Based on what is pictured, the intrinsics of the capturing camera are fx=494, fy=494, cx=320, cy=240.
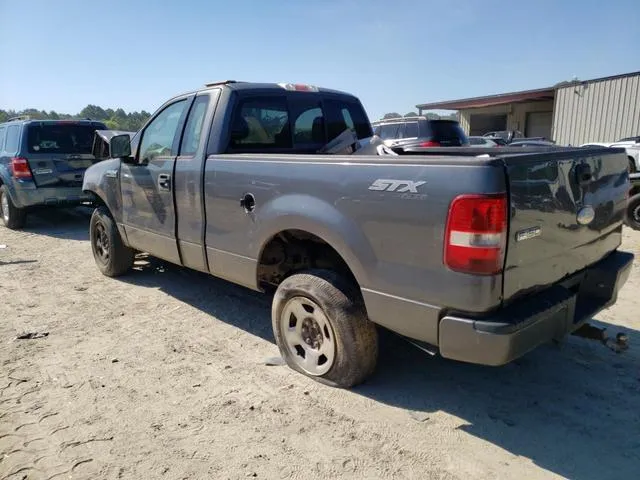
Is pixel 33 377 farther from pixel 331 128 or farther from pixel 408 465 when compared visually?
pixel 331 128

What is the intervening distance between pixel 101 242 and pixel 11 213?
4644mm

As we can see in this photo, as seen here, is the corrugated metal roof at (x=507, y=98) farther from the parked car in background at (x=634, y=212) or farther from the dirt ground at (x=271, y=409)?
the dirt ground at (x=271, y=409)

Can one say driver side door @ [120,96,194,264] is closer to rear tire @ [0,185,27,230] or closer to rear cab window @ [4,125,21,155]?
rear cab window @ [4,125,21,155]

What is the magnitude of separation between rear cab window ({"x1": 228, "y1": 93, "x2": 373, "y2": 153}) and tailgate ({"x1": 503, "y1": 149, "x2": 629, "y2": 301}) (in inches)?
94.0

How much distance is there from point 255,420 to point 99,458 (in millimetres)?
877

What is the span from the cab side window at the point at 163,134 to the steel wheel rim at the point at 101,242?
4.73ft

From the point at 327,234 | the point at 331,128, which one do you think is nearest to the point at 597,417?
the point at 327,234

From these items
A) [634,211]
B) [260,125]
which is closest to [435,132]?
[634,211]

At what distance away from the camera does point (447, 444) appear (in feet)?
9.09

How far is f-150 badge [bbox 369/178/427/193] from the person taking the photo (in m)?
2.59

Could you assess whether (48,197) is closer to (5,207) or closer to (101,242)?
(5,207)

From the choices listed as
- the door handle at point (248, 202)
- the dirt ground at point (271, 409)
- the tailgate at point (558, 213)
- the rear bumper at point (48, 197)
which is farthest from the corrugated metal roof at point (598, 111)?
the door handle at point (248, 202)

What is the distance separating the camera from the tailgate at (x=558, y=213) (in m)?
2.50

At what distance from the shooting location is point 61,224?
10180 mm
